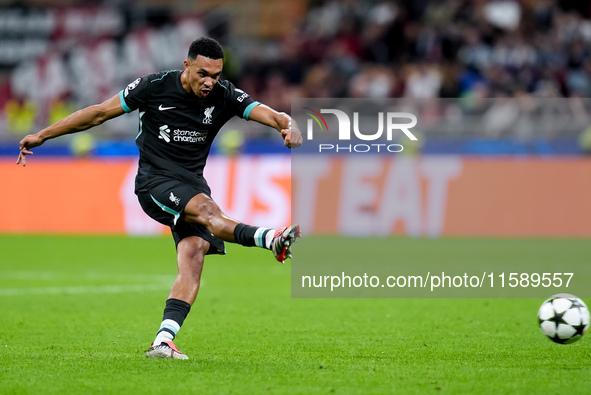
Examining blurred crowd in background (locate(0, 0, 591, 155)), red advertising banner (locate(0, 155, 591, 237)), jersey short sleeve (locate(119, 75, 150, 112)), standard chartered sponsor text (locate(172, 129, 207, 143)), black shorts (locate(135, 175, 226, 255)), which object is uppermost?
blurred crowd in background (locate(0, 0, 591, 155))

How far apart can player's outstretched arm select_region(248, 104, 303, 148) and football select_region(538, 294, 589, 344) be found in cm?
235

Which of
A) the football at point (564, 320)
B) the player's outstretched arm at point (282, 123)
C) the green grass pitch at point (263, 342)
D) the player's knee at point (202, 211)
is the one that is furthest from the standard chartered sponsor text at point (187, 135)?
the football at point (564, 320)

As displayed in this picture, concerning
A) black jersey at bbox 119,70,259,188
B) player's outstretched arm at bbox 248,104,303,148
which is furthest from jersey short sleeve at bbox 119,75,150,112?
player's outstretched arm at bbox 248,104,303,148

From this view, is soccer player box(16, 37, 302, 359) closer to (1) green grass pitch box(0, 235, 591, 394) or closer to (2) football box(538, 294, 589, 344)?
(1) green grass pitch box(0, 235, 591, 394)

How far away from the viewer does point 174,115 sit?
7.15m

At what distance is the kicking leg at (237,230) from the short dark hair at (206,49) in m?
1.04

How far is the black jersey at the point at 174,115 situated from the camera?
7.13 metres

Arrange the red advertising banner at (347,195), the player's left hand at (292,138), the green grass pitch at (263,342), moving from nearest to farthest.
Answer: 1. the green grass pitch at (263,342)
2. the player's left hand at (292,138)
3. the red advertising banner at (347,195)

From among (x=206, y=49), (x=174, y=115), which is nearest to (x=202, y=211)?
(x=174, y=115)

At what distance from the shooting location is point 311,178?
1788 cm

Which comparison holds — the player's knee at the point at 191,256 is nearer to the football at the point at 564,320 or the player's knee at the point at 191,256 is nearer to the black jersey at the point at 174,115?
the black jersey at the point at 174,115

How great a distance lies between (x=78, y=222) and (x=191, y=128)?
485 inches

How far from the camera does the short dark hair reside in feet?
22.5

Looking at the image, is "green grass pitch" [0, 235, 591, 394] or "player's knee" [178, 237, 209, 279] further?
"player's knee" [178, 237, 209, 279]
